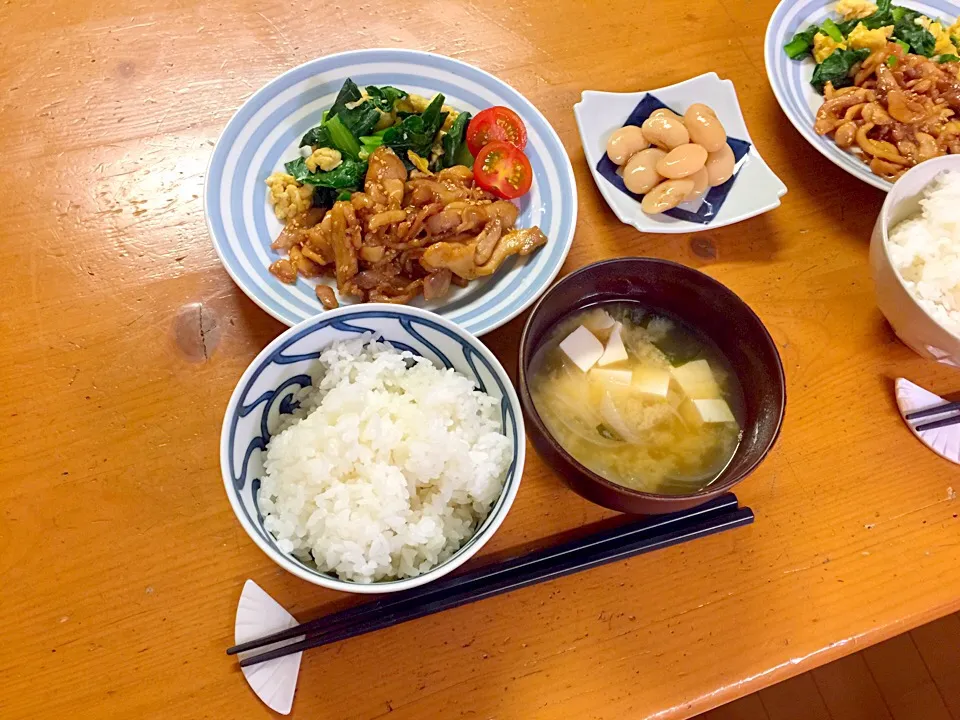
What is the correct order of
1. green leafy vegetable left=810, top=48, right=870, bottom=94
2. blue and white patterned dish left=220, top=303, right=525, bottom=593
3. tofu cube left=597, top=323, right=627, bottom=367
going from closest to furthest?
1. blue and white patterned dish left=220, top=303, right=525, bottom=593
2. tofu cube left=597, top=323, right=627, bottom=367
3. green leafy vegetable left=810, top=48, right=870, bottom=94

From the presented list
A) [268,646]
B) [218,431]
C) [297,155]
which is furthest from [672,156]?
[268,646]

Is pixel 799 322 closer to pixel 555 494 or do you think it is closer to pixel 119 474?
pixel 555 494

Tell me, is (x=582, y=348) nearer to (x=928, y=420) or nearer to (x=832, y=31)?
(x=928, y=420)

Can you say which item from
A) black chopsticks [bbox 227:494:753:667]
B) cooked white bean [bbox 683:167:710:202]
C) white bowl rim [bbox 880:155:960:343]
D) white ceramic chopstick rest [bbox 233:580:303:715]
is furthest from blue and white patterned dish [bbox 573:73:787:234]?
white ceramic chopstick rest [bbox 233:580:303:715]

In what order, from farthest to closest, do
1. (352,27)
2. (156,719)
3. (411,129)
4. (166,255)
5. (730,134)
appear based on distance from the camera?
(352,27) → (730,134) → (411,129) → (166,255) → (156,719)

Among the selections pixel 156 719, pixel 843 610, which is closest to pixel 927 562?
pixel 843 610

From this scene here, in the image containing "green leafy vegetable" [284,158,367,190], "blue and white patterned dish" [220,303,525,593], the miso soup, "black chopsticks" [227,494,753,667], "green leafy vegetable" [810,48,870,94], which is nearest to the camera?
"blue and white patterned dish" [220,303,525,593]

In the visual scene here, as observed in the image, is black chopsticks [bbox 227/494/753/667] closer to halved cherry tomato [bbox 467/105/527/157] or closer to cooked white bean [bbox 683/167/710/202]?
cooked white bean [bbox 683/167/710/202]
